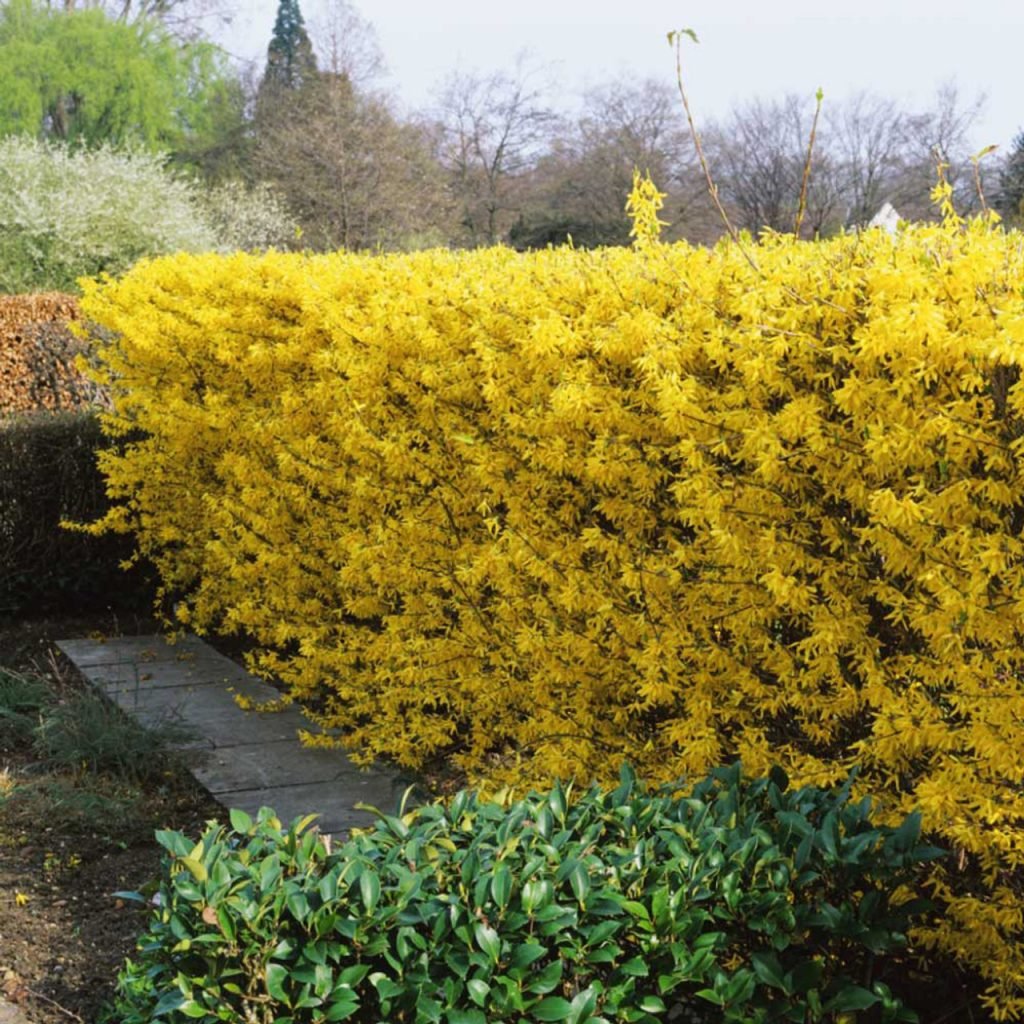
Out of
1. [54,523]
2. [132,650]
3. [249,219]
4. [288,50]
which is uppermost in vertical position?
[288,50]

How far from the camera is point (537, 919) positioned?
88.8 inches

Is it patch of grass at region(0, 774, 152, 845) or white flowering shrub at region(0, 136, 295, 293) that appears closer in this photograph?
patch of grass at region(0, 774, 152, 845)

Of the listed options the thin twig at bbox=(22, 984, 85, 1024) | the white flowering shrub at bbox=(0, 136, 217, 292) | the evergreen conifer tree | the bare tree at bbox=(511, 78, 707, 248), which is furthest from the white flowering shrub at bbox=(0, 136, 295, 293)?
the evergreen conifer tree

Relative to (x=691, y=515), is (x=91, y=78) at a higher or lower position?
higher

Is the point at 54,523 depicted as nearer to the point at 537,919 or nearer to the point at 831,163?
the point at 537,919

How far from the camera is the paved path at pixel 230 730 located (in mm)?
4828

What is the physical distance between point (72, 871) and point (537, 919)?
2369 mm

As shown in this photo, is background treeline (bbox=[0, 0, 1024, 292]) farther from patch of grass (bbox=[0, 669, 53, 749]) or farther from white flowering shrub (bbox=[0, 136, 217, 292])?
patch of grass (bbox=[0, 669, 53, 749])

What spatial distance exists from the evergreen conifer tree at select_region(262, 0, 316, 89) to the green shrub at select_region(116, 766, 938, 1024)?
4560 cm

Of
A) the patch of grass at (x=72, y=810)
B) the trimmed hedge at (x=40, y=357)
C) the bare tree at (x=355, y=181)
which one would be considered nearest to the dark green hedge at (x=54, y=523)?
the patch of grass at (x=72, y=810)

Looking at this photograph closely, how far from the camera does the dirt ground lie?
331 cm

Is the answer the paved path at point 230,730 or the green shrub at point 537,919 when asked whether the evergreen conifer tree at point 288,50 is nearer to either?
the paved path at point 230,730

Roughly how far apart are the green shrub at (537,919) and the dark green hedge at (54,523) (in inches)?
226

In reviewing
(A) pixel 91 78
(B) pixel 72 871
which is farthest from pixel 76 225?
(A) pixel 91 78
